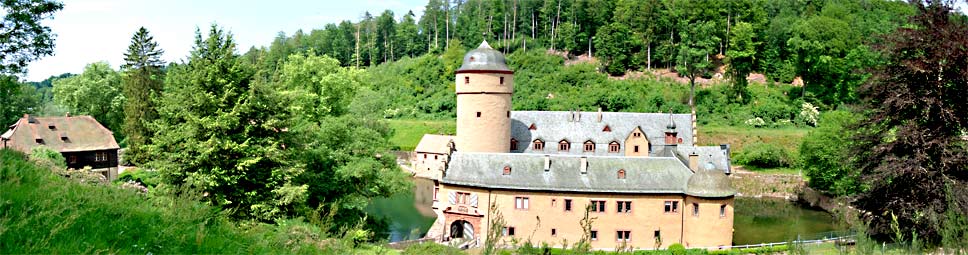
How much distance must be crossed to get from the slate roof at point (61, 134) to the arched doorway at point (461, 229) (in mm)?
22917

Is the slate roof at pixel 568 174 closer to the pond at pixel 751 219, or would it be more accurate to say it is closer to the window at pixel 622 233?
the window at pixel 622 233

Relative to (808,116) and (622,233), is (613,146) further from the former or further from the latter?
(808,116)

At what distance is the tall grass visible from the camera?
6973 millimetres

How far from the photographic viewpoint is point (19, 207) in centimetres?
786

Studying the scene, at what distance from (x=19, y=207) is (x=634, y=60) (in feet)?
207

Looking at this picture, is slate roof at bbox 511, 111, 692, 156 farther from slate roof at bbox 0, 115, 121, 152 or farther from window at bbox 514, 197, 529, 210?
slate roof at bbox 0, 115, 121, 152

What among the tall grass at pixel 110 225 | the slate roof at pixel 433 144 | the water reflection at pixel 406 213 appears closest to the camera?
the tall grass at pixel 110 225

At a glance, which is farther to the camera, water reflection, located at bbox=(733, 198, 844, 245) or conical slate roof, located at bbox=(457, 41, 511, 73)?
conical slate roof, located at bbox=(457, 41, 511, 73)

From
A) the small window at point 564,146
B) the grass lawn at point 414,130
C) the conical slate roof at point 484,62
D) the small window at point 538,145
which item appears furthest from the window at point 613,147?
the grass lawn at point 414,130

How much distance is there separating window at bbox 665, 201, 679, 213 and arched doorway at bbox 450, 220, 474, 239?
340 inches

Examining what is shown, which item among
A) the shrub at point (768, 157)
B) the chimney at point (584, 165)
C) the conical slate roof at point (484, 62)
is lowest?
the shrub at point (768, 157)

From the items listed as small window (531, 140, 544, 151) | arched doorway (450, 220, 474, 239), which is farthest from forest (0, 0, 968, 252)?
small window (531, 140, 544, 151)

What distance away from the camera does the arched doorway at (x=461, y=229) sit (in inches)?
1119

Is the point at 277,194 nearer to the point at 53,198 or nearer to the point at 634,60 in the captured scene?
the point at 53,198
